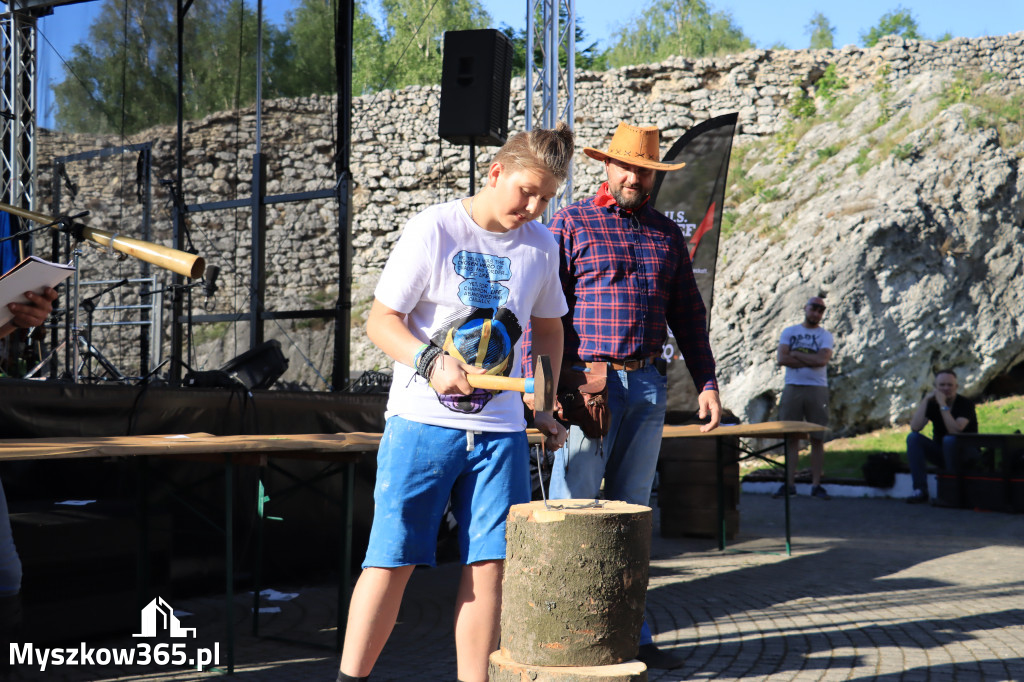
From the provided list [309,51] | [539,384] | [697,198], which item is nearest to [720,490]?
[697,198]

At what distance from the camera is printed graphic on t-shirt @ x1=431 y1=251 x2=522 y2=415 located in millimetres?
2178

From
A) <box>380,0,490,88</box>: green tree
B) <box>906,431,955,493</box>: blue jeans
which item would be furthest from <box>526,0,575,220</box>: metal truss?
<box>380,0,490,88</box>: green tree

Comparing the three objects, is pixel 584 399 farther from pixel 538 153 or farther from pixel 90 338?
pixel 90 338

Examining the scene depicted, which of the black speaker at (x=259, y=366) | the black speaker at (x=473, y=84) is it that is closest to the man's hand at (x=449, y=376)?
the black speaker at (x=259, y=366)

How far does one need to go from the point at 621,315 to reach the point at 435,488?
45.9 inches

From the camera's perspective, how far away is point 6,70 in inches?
391

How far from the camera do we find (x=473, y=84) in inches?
328

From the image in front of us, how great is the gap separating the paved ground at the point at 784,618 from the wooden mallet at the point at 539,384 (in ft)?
5.49

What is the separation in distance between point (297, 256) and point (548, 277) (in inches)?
257

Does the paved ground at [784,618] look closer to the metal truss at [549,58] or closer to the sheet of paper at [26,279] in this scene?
the sheet of paper at [26,279]

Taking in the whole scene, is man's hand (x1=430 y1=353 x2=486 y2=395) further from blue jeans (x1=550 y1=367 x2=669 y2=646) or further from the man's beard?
the man's beard

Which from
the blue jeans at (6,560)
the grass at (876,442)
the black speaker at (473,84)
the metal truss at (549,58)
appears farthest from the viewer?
the grass at (876,442)

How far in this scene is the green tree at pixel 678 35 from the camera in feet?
117

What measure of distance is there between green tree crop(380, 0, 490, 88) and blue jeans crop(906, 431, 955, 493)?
89.8ft
